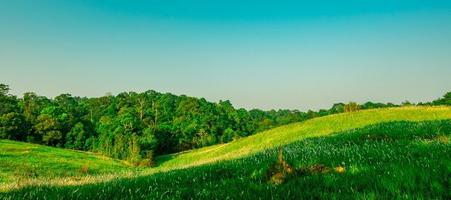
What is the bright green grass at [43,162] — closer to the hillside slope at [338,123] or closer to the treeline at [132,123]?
the hillside slope at [338,123]

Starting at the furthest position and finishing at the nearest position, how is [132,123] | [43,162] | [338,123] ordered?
[132,123], [43,162], [338,123]

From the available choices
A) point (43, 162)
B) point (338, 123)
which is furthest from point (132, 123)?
point (338, 123)

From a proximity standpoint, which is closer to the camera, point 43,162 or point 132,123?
point 43,162

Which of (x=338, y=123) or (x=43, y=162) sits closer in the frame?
(x=338, y=123)

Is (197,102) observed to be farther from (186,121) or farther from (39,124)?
(39,124)

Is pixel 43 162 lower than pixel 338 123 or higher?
lower

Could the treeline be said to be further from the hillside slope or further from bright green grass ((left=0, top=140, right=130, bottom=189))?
bright green grass ((left=0, top=140, right=130, bottom=189))

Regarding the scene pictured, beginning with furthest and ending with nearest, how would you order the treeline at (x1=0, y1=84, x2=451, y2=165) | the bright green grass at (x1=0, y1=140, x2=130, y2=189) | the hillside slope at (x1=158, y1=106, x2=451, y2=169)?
the treeline at (x1=0, y1=84, x2=451, y2=165) < the bright green grass at (x1=0, y1=140, x2=130, y2=189) < the hillside slope at (x1=158, y1=106, x2=451, y2=169)

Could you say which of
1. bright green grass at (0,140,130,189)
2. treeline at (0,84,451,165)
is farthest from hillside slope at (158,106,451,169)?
bright green grass at (0,140,130,189)

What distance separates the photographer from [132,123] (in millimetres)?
112688

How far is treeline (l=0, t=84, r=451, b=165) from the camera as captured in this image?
102875 millimetres

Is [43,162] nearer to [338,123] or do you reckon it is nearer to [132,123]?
[338,123]

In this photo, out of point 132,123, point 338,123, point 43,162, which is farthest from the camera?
point 132,123

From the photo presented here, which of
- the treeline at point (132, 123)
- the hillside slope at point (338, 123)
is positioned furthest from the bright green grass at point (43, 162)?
Answer: the treeline at point (132, 123)
